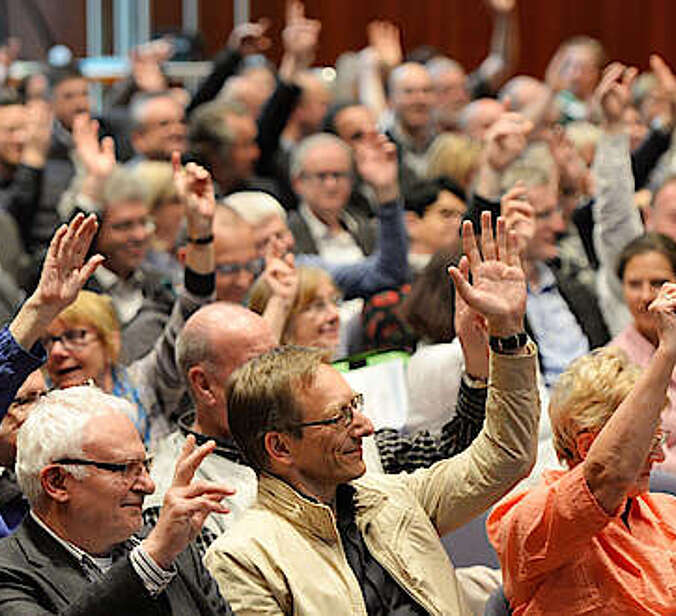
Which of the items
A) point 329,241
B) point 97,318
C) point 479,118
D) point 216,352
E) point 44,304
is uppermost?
point 44,304

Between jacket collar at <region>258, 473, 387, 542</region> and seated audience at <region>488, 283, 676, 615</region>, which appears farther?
jacket collar at <region>258, 473, 387, 542</region>

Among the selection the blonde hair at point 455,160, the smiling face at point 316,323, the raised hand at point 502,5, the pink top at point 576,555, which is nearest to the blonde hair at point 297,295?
the smiling face at point 316,323

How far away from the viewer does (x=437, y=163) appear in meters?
6.11

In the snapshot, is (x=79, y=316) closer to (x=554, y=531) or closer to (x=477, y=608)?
(x=477, y=608)

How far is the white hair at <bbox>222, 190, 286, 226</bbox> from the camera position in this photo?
445cm

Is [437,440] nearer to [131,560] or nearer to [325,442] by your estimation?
[325,442]

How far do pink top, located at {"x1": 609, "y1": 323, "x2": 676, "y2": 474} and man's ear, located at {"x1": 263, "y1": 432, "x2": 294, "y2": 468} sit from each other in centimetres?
125

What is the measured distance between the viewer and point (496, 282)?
105 inches

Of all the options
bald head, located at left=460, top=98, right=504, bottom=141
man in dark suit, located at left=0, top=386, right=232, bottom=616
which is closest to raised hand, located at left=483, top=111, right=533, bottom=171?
man in dark suit, located at left=0, top=386, right=232, bottom=616

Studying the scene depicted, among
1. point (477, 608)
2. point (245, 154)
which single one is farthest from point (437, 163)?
point (477, 608)

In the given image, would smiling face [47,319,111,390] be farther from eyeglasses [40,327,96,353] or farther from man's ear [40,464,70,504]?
man's ear [40,464,70,504]

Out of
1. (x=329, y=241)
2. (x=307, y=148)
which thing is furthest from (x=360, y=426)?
(x=307, y=148)

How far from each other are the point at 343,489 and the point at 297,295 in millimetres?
1179

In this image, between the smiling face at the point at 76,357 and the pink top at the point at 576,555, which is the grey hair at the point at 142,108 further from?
the pink top at the point at 576,555
